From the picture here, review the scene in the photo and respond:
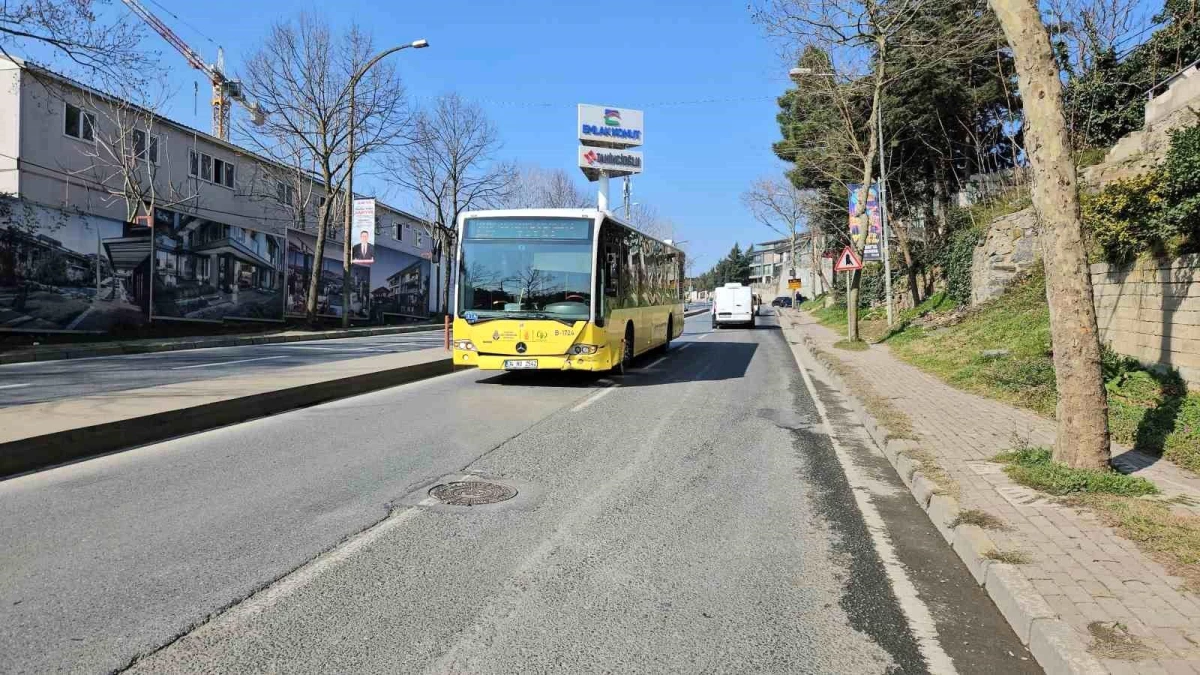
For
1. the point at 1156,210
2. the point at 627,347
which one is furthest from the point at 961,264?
the point at 1156,210

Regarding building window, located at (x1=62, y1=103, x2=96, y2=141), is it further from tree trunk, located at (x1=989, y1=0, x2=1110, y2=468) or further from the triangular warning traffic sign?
tree trunk, located at (x1=989, y1=0, x2=1110, y2=468)

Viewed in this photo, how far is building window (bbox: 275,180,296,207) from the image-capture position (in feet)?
120

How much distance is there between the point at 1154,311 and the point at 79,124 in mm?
30276

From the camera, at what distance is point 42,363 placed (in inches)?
630

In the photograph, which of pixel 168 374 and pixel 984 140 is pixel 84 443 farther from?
pixel 984 140

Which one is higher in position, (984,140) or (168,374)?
(984,140)

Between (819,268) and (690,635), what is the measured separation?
60147 mm

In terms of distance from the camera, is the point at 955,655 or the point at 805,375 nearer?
the point at 955,655

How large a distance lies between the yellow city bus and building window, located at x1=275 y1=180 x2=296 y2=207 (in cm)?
2726

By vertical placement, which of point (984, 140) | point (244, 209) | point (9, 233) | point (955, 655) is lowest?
point (955, 655)

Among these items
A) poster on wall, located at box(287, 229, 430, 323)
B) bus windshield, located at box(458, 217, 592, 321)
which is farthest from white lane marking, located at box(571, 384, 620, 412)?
poster on wall, located at box(287, 229, 430, 323)

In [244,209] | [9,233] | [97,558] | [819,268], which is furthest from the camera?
[819,268]

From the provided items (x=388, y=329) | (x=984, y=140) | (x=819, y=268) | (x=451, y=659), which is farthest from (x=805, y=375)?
(x=819, y=268)

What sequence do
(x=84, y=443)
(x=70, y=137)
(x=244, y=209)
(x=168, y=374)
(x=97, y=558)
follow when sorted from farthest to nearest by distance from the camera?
(x=244, y=209) → (x=70, y=137) → (x=168, y=374) → (x=84, y=443) → (x=97, y=558)
